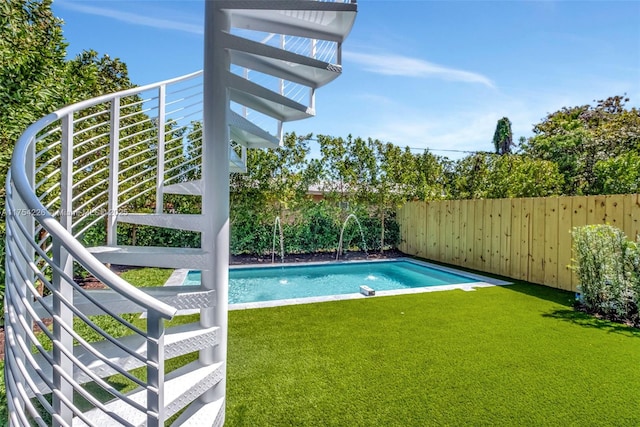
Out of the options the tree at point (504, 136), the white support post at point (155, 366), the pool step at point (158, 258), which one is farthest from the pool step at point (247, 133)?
the tree at point (504, 136)

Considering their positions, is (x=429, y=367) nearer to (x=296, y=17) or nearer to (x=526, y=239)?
(x=296, y=17)

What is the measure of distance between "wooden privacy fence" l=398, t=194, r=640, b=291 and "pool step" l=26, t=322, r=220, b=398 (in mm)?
5682

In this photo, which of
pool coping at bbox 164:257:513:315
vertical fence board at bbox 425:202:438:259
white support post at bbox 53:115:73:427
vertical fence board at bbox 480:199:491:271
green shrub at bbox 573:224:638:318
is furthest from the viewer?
vertical fence board at bbox 425:202:438:259

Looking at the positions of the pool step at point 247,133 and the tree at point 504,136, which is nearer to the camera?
the pool step at point 247,133

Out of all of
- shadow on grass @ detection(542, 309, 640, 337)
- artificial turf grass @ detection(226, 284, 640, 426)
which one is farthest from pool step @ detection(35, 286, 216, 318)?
shadow on grass @ detection(542, 309, 640, 337)

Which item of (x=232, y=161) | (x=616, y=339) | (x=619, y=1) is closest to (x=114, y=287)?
(x=232, y=161)

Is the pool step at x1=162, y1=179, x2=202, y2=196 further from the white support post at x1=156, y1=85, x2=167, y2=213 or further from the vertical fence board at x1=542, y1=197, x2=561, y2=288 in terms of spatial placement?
the vertical fence board at x1=542, y1=197, x2=561, y2=288

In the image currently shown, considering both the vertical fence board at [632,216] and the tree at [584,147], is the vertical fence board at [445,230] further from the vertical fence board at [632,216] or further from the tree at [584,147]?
the tree at [584,147]

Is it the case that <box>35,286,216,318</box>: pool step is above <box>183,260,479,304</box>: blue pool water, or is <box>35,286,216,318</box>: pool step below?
above

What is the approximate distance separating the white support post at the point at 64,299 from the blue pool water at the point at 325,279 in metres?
3.88

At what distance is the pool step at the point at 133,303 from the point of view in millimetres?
1897

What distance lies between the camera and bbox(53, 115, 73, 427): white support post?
1.50 m

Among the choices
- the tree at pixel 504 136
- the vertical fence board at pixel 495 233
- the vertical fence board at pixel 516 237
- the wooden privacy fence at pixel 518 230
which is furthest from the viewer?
the tree at pixel 504 136

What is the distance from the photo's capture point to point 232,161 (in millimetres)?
3148
